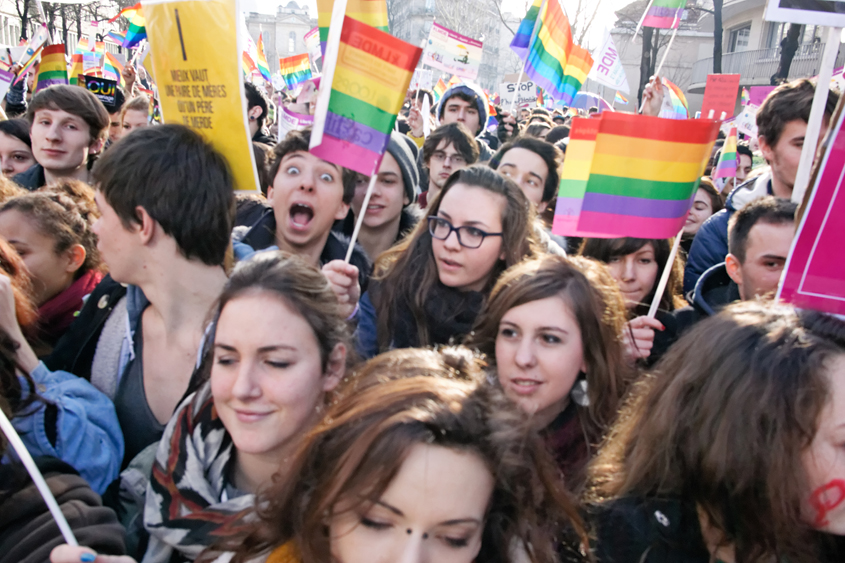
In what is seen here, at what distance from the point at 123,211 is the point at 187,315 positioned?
0.40 m

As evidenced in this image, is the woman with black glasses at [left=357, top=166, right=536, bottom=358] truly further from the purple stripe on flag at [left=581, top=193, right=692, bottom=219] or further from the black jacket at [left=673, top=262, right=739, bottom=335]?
the black jacket at [left=673, top=262, right=739, bottom=335]

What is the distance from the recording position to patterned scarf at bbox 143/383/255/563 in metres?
1.73

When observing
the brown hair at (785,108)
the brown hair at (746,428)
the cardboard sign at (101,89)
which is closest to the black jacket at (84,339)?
the brown hair at (746,428)

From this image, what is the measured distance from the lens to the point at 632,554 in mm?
1573

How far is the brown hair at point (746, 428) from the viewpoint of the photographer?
57.8 inches

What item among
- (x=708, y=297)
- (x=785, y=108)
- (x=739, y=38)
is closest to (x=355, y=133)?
(x=708, y=297)

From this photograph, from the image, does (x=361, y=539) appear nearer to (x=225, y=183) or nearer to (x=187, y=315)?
(x=187, y=315)

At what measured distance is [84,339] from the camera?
2289 mm

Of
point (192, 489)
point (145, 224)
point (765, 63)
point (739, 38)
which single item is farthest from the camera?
point (739, 38)

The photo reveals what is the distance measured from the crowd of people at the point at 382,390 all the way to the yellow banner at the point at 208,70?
92 millimetres

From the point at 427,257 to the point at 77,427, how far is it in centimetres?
172

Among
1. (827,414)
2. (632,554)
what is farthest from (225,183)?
(827,414)

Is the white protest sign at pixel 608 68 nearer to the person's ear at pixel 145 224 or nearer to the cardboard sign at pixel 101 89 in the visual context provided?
the cardboard sign at pixel 101 89

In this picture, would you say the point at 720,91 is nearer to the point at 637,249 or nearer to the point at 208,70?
the point at 637,249
